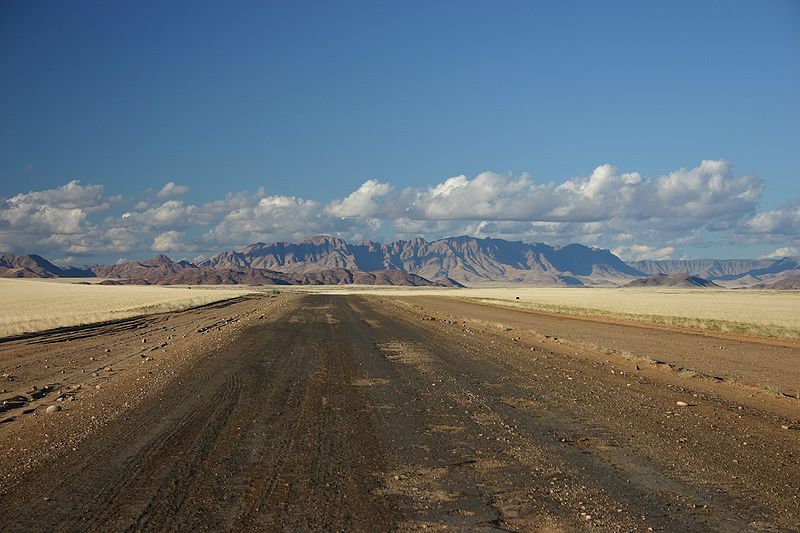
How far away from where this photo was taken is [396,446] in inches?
319

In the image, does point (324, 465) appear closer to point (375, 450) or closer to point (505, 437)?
point (375, 450)

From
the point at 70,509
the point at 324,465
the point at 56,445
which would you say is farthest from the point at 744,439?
the point at 56,445

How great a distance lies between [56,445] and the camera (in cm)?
828

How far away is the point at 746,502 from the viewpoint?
6109 millimetres

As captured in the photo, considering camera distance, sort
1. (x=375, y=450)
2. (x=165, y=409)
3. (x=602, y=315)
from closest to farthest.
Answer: (x=375, y=450) → (x=165, y=409) → (x=602, y=315)

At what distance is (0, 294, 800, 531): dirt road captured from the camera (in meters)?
5.84

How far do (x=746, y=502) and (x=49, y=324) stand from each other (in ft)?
113

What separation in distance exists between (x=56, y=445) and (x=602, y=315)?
139ft

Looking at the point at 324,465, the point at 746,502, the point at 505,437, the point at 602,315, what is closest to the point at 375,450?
the point at 324,465

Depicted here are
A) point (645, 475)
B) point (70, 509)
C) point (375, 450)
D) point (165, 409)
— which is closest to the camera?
point (70, 509)

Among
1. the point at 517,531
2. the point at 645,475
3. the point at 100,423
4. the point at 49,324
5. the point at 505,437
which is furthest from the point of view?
the point at 49,324

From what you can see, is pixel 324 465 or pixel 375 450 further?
pixel 375 450

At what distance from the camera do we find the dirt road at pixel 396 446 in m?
5.84

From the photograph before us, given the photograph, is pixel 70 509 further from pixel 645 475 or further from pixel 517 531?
pixel 645 475
